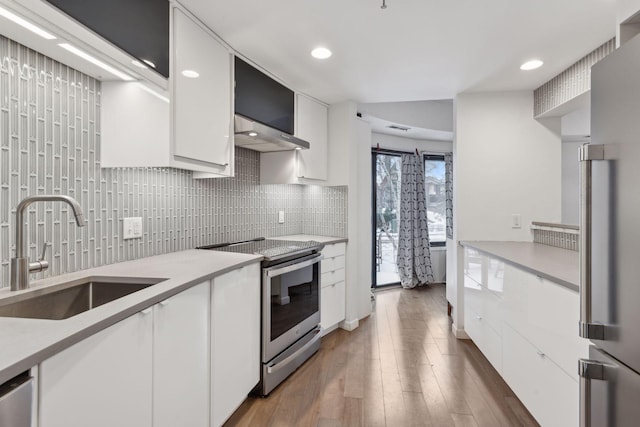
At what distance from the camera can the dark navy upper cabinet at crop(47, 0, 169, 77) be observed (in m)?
1.25

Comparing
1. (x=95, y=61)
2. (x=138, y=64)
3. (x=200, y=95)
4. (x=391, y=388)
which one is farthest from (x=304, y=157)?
(x=391, y=388)

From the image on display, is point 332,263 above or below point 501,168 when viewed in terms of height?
below

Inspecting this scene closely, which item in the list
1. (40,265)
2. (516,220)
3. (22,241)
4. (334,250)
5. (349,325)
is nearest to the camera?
(22,241)

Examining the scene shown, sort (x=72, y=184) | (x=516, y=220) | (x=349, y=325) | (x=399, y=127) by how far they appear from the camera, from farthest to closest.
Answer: (x=399, y=127), (x=349, y=325), (x=516, y=220), (x=72, y=184)

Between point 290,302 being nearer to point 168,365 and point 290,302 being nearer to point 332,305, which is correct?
point 332,305

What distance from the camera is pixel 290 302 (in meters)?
2.46

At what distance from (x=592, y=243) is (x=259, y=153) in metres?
2.61

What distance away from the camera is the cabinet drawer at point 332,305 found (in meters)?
3.08

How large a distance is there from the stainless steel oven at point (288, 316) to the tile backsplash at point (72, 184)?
2.25 ft

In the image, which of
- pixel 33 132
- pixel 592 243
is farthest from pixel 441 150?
pixel 33 132

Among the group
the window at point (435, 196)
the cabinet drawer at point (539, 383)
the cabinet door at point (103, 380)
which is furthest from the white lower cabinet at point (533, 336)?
the window at point (435, 196)

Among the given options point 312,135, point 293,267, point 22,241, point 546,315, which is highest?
point 312,135

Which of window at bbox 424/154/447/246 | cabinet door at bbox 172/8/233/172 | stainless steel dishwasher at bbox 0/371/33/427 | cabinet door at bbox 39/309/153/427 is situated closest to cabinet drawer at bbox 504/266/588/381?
cabinet door at bbox 39/309/153/427

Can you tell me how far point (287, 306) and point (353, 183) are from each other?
1.59 metres
